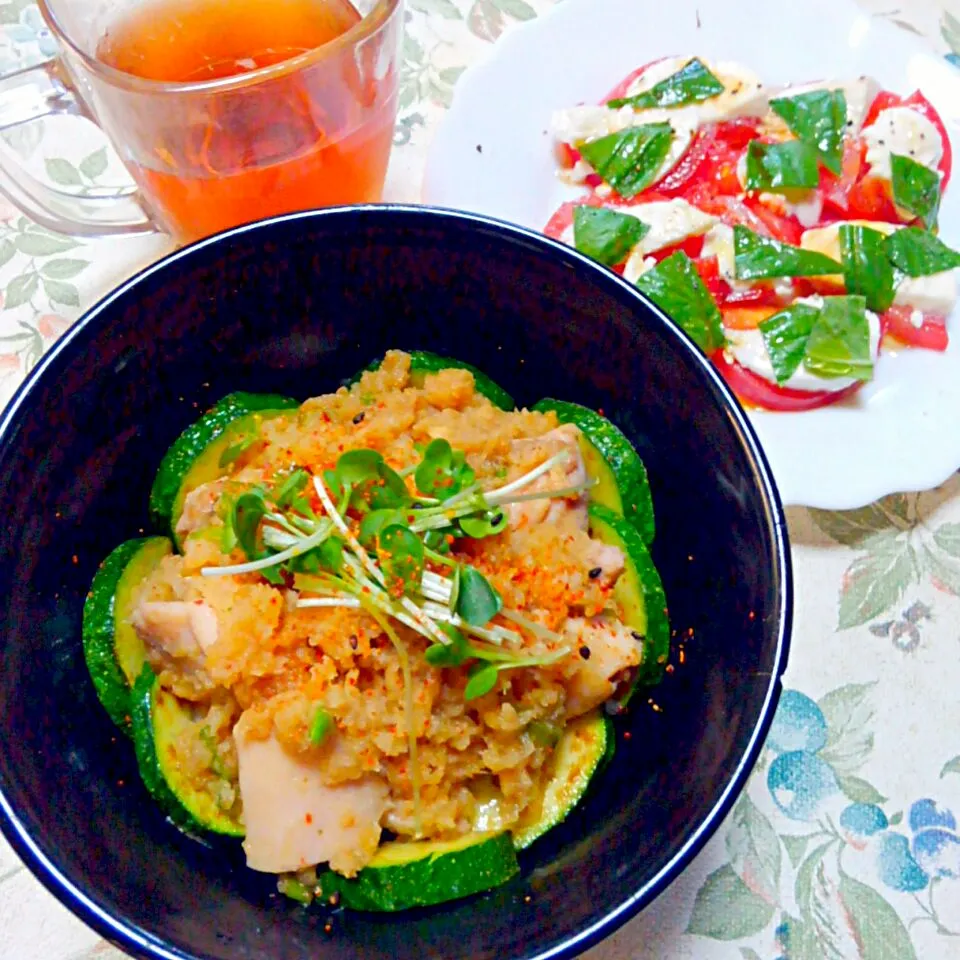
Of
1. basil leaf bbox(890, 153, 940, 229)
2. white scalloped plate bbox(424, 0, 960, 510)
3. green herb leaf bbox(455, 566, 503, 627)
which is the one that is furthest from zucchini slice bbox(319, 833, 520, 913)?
basil leaf bbox(890, 153, 940, 229)

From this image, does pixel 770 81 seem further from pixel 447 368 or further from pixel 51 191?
pixel 51 191

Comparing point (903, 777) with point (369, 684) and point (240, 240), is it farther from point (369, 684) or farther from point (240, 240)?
point (240, 240)

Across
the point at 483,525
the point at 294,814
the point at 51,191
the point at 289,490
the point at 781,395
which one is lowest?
the point at 781,395

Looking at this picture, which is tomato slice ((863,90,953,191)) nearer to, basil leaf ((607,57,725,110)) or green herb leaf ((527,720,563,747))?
basil leaf ((607,57,725,110))

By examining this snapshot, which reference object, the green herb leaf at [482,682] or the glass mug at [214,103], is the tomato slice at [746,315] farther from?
the green herb leaf at [482,682]

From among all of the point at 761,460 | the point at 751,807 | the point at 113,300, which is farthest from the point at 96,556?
the point at 751,807

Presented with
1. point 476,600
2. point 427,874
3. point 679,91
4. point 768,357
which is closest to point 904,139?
point 679,91
